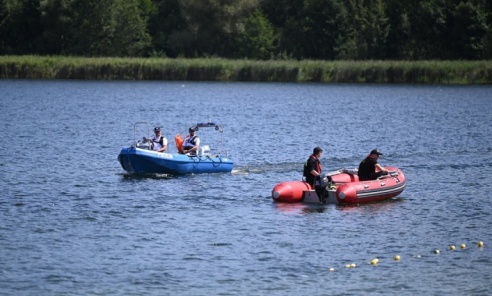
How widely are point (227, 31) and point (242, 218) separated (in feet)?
239

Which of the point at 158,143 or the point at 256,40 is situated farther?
the point at 256,40

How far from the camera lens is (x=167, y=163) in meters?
35.0

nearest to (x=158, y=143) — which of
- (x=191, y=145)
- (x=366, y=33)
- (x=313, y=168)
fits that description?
(x=191, y=145)

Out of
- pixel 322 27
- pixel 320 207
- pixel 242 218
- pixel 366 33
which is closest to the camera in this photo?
pixel 242 218

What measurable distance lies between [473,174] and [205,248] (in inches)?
637

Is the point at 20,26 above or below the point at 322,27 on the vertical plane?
below

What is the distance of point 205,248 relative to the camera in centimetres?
2464

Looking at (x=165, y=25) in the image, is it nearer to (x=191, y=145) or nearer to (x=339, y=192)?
(x=191, y=145)

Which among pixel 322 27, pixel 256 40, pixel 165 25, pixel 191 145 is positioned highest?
pixel 322 27

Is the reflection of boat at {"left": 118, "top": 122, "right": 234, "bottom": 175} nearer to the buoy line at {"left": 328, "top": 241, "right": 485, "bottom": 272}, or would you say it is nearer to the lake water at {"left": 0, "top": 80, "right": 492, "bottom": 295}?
the lake water at {"left": 0, "top": 80, "right": 492, "bottom": 295}

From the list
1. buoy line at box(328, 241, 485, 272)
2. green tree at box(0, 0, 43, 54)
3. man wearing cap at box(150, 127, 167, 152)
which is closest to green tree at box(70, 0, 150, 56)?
green tree at box(0, 0, 43, 54)

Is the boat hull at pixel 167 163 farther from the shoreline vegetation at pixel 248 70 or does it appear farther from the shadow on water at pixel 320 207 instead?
the shoreline vegetation at pixel 248 70

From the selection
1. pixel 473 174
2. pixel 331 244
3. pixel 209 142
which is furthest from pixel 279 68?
pixel 331 244

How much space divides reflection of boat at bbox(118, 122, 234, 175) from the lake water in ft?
1.38
